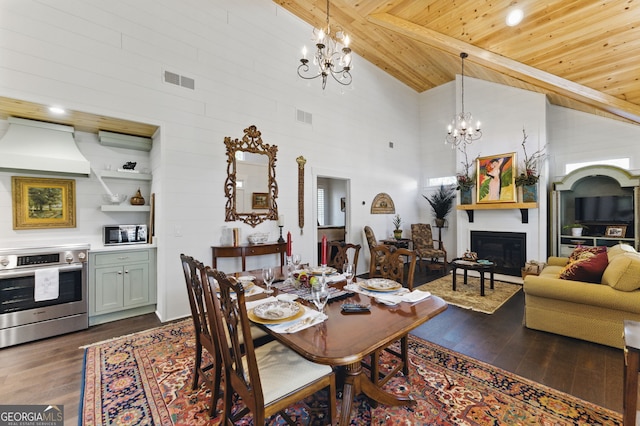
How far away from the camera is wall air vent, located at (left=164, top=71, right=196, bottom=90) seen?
11.5ft

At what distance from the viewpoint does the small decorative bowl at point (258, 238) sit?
4.19 meters

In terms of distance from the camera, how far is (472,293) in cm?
453

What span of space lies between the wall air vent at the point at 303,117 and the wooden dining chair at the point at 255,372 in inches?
156

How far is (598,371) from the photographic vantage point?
232cm

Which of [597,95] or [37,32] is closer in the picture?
[37,32]

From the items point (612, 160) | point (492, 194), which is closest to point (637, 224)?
point (612, 160)

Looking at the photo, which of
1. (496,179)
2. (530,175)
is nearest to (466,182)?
(496,179)

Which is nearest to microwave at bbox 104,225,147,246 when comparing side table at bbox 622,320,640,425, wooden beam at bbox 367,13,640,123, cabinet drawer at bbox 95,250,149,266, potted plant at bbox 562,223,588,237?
cabinet drawer at bbox 95,250,149,266

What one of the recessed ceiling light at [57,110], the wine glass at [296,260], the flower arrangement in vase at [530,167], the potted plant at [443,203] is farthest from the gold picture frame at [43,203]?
the flower arrangement in vase at [530,167]

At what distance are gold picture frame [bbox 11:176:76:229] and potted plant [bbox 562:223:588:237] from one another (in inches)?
327

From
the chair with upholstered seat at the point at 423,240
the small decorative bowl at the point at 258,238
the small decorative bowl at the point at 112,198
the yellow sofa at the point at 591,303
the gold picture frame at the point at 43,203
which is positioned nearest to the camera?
the yellow sofa at the point at 591,303

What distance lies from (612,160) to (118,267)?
849cm

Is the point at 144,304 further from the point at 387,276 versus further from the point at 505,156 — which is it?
the point at 505,156

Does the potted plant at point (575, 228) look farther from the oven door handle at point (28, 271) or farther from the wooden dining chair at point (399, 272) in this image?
the oven door handle at point (28, 271)
